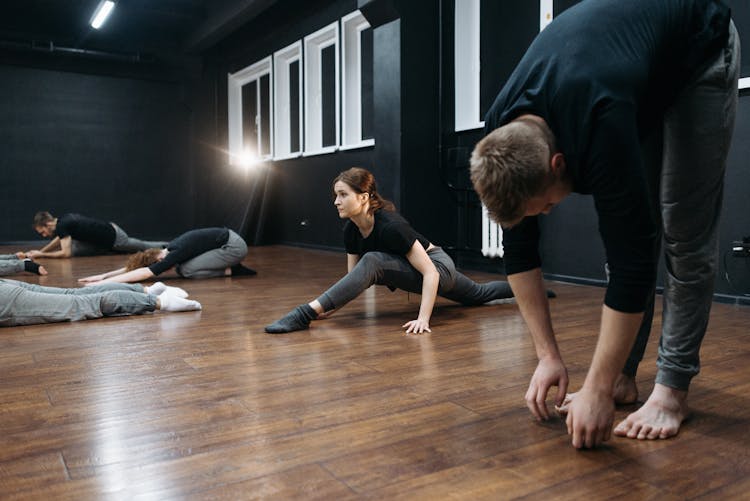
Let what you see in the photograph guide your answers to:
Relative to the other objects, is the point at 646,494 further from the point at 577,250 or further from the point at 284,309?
the point at 577,250

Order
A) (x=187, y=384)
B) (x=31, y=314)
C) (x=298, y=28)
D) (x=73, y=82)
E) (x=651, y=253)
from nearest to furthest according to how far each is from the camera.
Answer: (x=651, y=253), (x=187, y=384), (x=31, y=314), (x=298, y=28), (x=73, y=82)

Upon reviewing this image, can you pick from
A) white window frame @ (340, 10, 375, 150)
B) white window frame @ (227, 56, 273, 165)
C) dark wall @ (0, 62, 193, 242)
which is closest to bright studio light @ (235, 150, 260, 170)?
white window frame @ (227, 56, 273, 165)

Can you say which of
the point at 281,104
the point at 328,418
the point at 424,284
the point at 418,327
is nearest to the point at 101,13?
the point at 281,104

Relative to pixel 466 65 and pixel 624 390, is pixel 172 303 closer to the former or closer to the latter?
pixel 624 390

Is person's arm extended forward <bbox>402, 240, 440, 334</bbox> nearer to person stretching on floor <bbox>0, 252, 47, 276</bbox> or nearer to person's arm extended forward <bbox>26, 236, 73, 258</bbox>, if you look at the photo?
person stretching on floor <bbox>0, 252, 47, 276</bbox>

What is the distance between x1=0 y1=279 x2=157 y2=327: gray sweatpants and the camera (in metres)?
2.92

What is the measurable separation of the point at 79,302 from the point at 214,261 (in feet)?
5.56

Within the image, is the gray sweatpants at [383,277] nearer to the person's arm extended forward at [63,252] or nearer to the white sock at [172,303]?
the white sock at [172,303]

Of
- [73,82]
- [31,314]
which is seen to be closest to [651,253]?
[31,314]

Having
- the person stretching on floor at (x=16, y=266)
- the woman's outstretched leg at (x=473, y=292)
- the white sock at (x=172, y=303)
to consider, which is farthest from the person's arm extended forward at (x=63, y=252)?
the woman's outstretched leg at (x=473, y=292)

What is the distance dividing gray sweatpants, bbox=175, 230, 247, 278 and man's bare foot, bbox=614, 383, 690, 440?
3.72 meters

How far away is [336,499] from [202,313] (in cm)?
231

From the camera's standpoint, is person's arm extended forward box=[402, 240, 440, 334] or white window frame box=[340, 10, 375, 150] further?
white window frame box=[340, 10, 375, 150]

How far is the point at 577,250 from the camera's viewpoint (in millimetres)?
4492
